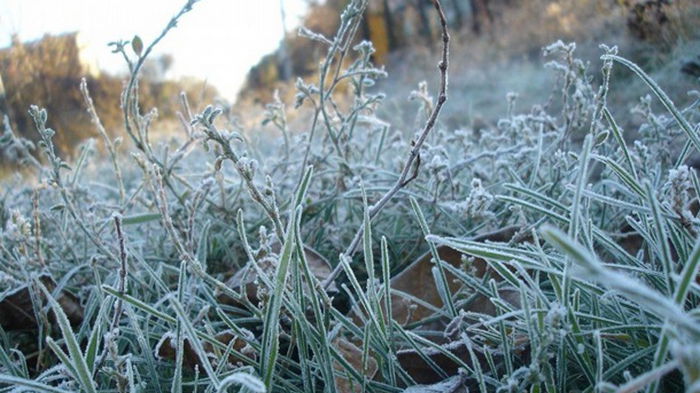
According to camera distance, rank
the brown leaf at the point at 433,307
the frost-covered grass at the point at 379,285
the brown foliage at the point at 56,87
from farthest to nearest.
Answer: the brown foliage at the point at 56,87, the brown leaf at the point at 433,307, the frost-covered grass at the point at 379,285

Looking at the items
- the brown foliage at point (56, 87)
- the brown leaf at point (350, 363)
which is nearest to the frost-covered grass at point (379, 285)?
the brown leaf at point (350, 363)

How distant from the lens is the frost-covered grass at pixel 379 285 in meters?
0.56

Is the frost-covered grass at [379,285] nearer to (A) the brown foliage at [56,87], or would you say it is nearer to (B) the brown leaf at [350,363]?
(B) the brown leaf at [350,363]

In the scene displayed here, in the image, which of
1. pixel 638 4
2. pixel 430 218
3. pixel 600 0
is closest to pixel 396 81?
pixel 600 0

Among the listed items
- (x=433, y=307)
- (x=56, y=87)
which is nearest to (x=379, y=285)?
(x=433, y=307)

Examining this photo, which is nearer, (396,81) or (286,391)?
(286,391)

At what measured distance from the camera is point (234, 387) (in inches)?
28.3

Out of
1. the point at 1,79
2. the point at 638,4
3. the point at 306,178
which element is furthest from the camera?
the point at 638,4

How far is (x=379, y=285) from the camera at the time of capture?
766mm

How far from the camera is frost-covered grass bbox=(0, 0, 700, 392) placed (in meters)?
0.56

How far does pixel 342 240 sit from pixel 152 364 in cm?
55

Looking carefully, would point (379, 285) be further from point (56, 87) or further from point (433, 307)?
point (56, 87)

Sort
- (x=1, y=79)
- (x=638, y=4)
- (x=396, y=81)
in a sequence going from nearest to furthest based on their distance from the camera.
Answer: (x=1, y=79) → (x=638, y=4) → (x=396, y=81)

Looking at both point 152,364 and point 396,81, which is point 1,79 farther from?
point 396,81
